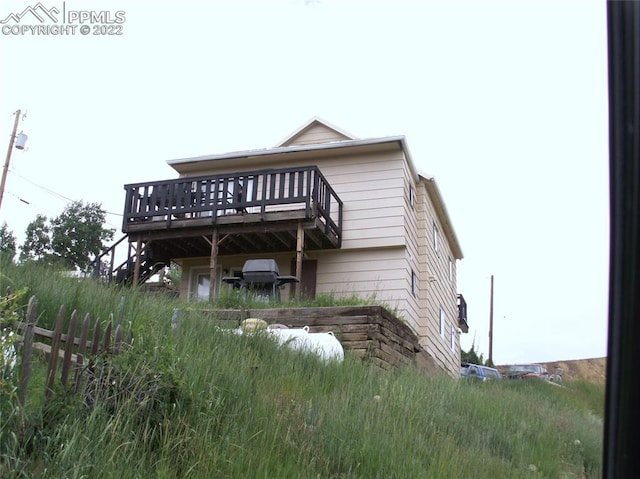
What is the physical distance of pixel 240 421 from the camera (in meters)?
4.02

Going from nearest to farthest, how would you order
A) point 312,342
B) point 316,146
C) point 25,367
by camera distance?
1. point 25,367
2. point 312,342
3. point 316,146

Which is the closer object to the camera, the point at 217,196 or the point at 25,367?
the point at 25,367

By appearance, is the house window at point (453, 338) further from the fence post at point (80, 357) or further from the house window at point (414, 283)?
the fence post at point (80, 357)

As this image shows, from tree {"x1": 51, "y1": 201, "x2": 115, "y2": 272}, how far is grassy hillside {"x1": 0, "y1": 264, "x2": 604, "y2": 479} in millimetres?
21655

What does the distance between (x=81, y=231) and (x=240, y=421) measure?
25.7m

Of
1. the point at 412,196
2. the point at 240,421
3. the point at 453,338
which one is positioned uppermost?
the point at 412,196

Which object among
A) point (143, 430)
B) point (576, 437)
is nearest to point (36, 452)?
point (143, 430)

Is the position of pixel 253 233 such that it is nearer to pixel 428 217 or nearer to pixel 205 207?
pixel 205 207

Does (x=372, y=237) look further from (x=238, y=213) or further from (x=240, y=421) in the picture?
(x=240, y=421)

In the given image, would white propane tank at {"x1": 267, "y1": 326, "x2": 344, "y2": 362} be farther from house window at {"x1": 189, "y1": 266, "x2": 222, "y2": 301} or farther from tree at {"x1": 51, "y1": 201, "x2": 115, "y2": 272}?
tree at {"x1": 51, "y1": 201, "x2": 115, "y2": 272}

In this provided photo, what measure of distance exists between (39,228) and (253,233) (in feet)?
60.4

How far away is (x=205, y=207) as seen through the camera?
44.9ft

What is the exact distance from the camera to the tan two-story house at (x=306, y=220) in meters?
13.6

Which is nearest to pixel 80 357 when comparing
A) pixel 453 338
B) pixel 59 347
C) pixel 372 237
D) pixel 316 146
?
pixel 59 347
